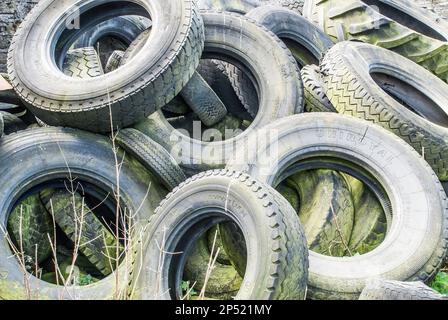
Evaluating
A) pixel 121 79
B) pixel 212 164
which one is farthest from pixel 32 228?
pixel 212 164

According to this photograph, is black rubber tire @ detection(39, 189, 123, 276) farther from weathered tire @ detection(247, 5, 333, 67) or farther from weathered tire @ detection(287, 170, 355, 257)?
weathered tire @ detection(247, 5, 333, 67)

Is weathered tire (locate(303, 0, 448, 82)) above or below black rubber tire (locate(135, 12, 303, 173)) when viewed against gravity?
above

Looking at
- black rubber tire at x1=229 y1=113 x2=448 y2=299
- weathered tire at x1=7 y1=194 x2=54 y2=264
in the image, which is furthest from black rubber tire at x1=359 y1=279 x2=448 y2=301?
weathered tire at x1=7 y1=194 x2=54 y2=264

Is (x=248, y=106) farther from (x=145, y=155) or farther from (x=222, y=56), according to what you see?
(x=145, y=155)

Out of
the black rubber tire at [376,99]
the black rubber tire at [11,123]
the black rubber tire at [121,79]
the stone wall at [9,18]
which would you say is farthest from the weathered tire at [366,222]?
the stone wall at [9,18]

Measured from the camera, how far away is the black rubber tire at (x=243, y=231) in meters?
3.23

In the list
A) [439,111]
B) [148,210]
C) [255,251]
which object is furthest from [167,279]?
[439,111]

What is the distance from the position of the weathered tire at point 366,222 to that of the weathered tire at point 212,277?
88 cm

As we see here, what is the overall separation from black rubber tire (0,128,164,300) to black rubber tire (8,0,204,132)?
0.14 metres

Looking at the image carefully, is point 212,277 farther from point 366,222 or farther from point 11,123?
point 11,123

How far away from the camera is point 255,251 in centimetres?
335

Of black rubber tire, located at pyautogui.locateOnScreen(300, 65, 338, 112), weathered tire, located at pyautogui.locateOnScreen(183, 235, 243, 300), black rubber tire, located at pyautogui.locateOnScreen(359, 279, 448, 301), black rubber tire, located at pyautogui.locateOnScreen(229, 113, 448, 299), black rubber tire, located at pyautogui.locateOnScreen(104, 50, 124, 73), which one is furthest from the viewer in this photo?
black rubber tire, located at pyautogui.locateOnScreen(104, 50, 124, 73)

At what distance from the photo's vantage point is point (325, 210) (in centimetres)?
453

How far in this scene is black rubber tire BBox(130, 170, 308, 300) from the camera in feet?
10.6
